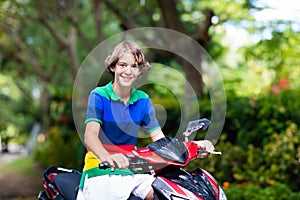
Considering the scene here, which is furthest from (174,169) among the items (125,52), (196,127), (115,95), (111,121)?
(125,52)

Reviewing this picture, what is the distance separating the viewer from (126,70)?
3564 millimetres

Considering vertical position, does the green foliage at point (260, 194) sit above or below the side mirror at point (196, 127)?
→ below

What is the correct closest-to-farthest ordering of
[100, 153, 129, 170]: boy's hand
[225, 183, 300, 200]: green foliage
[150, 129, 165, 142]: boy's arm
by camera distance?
[100, 153, 129, 170]: boy's hand < [150, 129, 165, 142]: boy's arm < [225, 183, 300, 200]: green foliage

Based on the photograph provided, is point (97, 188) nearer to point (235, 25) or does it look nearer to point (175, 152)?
point (175, 152)

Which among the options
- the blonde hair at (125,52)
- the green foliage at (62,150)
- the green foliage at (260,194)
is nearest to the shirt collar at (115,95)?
the blonde hair at (125,52)

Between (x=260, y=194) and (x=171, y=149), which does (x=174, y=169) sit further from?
(x=260, y=194)

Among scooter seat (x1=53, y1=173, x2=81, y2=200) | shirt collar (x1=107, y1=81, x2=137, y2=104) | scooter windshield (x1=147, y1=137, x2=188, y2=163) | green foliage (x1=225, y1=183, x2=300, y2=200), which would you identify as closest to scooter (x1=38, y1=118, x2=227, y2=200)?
scooter windshield (x1=147, y1=137, x2=188, y2=163)

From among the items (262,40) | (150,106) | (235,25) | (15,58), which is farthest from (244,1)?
(15,58)

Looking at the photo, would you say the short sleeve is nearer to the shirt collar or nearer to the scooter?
the shirt collar

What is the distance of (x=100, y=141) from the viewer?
3.56 meters

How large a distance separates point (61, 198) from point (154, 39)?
28.2 feet

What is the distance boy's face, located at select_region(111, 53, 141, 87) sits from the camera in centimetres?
356

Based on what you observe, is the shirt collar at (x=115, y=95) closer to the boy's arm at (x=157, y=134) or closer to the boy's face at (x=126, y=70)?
the boy's face at (x=126, y=70)

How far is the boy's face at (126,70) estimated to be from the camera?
3.56 m
